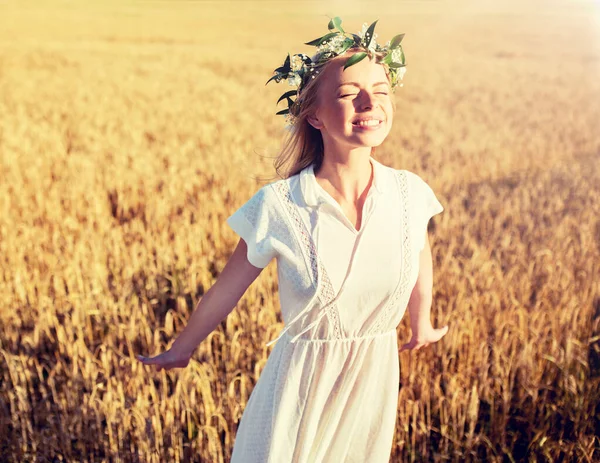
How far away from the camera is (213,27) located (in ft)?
57.3

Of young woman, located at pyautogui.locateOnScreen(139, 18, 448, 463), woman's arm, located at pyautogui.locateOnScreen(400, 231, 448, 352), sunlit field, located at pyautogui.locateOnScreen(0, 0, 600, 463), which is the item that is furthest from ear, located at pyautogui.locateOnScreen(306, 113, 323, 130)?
sunlit field, located at pyautogui.locateOnScreen(0, 0, 600, 463)

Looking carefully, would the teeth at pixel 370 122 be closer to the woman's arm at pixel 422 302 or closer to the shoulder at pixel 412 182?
the shoulder at pixel 412 182

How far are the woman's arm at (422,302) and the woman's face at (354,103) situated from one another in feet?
1.12

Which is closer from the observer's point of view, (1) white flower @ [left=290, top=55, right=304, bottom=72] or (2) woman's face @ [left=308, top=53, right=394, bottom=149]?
(2) woman's face @ [left=308, top=53, right=394, bottom=149]

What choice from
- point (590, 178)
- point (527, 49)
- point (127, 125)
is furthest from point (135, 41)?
point (590, 178)

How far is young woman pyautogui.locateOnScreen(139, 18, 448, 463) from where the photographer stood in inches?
63.9

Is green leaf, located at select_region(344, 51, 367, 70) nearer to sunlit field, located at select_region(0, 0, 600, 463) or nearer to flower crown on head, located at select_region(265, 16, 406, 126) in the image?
flower crown on head, located at select_region(265, 16, 406, 126)

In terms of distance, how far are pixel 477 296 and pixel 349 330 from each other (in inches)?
69.5

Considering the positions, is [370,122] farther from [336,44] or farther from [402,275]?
[402,275]

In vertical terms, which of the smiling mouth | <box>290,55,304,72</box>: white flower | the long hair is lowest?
the long hair

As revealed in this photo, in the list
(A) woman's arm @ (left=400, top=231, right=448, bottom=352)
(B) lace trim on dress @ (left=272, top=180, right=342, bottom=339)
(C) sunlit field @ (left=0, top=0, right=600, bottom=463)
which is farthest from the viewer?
(C) sunlit field @ (left=0, top=0, right=600, bottom=463)

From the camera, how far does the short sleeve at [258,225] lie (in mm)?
1630

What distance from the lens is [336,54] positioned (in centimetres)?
169

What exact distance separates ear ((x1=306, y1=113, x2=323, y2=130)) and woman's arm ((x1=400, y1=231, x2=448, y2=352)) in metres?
0.38
